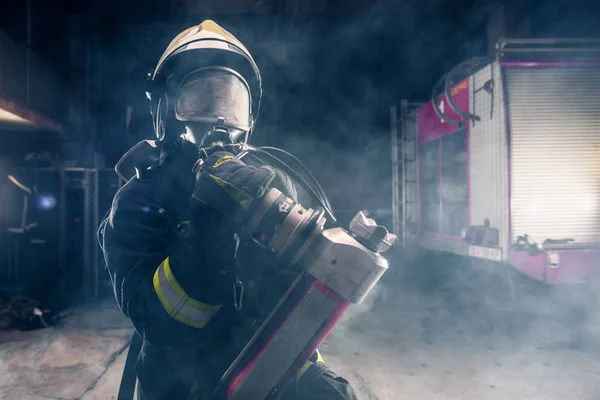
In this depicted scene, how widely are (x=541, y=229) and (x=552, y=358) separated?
4.29ft

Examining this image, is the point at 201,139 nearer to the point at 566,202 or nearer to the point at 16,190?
the point at 566,202

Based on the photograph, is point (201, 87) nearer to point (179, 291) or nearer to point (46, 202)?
point (179, 291)

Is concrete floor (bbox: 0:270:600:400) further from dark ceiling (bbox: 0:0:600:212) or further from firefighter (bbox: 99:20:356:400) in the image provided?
dark ceiling (bbox: 0:0:600:212)

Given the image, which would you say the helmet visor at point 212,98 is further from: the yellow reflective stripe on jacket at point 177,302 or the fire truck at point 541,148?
the fire truck at point 541,148

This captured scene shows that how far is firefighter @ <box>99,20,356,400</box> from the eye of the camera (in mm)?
1011

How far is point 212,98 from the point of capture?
4.69 ft

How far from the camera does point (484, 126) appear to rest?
451 cm

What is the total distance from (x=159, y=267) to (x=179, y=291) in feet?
0.36

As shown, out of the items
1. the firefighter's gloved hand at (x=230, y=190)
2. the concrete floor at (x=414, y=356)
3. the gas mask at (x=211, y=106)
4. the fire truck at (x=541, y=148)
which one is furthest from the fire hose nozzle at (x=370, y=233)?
the fire truck at (x=541, y=148)

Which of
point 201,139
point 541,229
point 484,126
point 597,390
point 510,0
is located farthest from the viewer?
point 510,0

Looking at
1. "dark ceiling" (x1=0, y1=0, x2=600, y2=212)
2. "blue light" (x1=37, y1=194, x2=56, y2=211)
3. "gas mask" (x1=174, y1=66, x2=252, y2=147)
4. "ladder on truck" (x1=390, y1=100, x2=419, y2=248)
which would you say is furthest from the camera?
"dark ceiling" (x1=0, y1=0, x2=600, y2=212)

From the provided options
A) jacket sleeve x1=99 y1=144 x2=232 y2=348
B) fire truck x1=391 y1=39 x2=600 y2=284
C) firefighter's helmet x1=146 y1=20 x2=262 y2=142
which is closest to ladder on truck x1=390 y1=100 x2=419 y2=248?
fire truck x1=391 y1=39 x2=600 y2=284

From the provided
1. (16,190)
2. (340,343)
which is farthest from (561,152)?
(16,190)

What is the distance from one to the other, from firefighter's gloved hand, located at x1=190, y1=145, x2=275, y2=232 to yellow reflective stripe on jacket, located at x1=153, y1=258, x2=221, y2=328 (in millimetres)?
192
